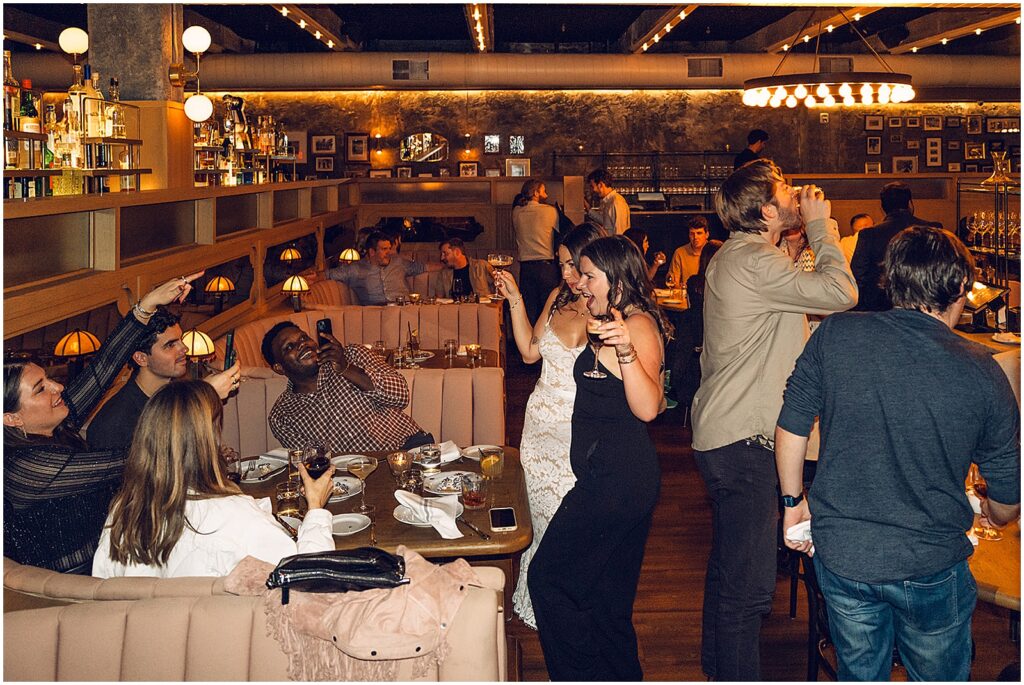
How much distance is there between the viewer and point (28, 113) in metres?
3.55

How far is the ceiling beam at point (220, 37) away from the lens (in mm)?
10773

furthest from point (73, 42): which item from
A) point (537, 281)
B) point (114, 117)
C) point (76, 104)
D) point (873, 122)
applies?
point (873, 122)

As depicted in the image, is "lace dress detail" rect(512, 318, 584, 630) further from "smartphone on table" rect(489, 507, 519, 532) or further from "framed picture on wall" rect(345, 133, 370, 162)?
→ "framed picture on wall" rect(345, 133, 370, 162)

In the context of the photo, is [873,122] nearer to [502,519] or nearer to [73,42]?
[73,42]

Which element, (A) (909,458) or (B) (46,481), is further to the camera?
(B) (46,481)

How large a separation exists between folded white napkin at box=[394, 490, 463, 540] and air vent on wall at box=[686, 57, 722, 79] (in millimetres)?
10401

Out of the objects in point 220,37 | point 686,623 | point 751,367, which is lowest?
point 686,623

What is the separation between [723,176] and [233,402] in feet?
35.0

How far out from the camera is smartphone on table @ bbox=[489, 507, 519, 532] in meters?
2.68

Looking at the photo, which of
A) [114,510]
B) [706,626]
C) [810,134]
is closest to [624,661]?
[706,626]

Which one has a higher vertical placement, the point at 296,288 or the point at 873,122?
the point at 873,122

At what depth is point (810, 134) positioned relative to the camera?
13906mm

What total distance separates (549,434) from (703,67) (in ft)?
A: 33.6

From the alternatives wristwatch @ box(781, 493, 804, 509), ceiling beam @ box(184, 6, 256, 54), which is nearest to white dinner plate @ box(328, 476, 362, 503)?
wristwatch @ box(781, 493, 804, 509)
